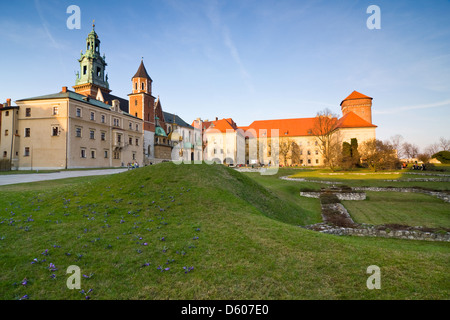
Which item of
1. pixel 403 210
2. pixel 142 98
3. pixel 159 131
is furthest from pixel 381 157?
pixel 142 98

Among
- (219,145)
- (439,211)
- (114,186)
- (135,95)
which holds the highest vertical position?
(135,95)

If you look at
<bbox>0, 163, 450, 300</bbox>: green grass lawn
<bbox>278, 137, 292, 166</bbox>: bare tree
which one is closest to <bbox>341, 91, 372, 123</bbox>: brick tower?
<bbox>278, 137, 292, 166</bbox>: bare tree

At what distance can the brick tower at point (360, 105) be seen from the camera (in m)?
84.2

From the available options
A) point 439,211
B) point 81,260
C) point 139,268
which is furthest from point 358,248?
point 439,211

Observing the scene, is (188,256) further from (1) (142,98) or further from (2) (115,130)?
(1) (142,98)

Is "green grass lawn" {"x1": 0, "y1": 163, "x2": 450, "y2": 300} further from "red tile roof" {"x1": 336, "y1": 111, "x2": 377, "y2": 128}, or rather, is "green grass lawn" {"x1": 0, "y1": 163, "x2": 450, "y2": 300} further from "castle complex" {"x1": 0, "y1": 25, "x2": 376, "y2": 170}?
"red tile roof" {"x1": 336, "y1": 111, "x2": 377, "y2": 128}

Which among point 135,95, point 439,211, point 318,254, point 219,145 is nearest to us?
point 318,254

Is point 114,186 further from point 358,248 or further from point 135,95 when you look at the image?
point 135,95

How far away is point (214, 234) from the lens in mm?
8273

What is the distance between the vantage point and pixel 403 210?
1803cm

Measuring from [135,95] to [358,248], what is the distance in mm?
69008

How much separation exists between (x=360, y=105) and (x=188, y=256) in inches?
3771

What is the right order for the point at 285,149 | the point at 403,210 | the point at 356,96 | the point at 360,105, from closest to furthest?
the point at 403,210 → the point at 285,149 → the point at 360,105 → the point at 356,96
